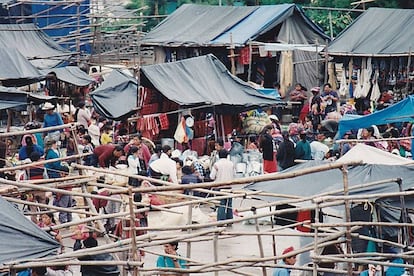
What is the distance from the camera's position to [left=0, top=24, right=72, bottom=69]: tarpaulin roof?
96.1 feet

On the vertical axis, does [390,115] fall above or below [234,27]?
below

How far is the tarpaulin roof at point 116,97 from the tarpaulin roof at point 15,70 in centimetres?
224

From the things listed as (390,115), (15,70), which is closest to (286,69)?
(15,70)

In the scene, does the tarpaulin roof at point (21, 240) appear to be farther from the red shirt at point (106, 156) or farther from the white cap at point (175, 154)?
the white cap at point (175, 154)

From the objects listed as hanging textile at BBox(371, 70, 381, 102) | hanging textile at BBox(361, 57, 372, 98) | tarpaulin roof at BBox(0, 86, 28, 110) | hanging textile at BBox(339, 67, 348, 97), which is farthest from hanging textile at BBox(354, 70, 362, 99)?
tarpaulin roof at BBox(0, 86, 28, 110)

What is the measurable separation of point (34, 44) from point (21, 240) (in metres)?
20.4

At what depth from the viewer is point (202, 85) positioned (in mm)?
22094

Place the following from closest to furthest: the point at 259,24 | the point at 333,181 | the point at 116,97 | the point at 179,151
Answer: the point at 333,181, the point at 179,151, the point at 116,97, the point at 259,24

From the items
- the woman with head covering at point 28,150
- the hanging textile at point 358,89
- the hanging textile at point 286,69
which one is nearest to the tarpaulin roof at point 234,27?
the hanging textile at point 286,69

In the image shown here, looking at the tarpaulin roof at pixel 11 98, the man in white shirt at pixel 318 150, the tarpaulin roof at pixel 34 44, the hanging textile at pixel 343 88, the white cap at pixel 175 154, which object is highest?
the tarpaulin roof at pixel 34 44

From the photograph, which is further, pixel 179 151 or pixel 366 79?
pixel 366 79

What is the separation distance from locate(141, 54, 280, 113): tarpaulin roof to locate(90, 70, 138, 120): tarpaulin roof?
95 cm

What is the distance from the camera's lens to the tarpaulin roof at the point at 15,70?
25125 mm

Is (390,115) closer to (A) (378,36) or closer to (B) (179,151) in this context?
(B) (179,151)
